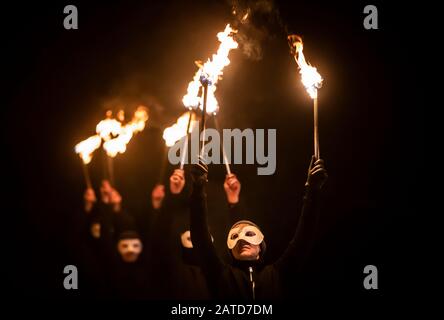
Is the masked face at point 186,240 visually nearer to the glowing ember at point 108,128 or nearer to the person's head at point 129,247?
the person's head at point 129,247

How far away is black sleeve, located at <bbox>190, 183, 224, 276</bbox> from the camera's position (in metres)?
3.07

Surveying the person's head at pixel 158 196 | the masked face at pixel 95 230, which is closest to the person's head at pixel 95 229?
the masked face at pixel 95 230

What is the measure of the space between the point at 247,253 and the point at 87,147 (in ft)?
7.69

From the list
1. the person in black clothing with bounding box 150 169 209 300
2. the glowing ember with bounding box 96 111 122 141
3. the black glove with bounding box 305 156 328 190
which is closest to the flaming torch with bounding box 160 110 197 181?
the glowing ember with bounding box 96 111 122 141

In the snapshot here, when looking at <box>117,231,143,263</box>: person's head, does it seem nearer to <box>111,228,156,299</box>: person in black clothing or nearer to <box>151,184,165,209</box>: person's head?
<box>111,228,156,299</box>: person in black clothing

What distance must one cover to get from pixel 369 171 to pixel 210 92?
162 centimetres

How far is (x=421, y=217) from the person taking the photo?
445 cm

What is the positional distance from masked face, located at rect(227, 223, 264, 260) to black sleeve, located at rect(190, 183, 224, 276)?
0.98 ft

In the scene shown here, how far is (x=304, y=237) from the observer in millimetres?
3236

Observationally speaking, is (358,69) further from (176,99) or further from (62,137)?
(62,137)

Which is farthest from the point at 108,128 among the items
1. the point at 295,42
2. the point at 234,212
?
the point at 295,42

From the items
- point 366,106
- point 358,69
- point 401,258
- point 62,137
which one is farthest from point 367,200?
point 62,137

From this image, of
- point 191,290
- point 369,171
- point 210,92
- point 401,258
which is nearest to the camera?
point 191,290

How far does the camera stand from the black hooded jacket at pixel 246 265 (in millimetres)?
3076
